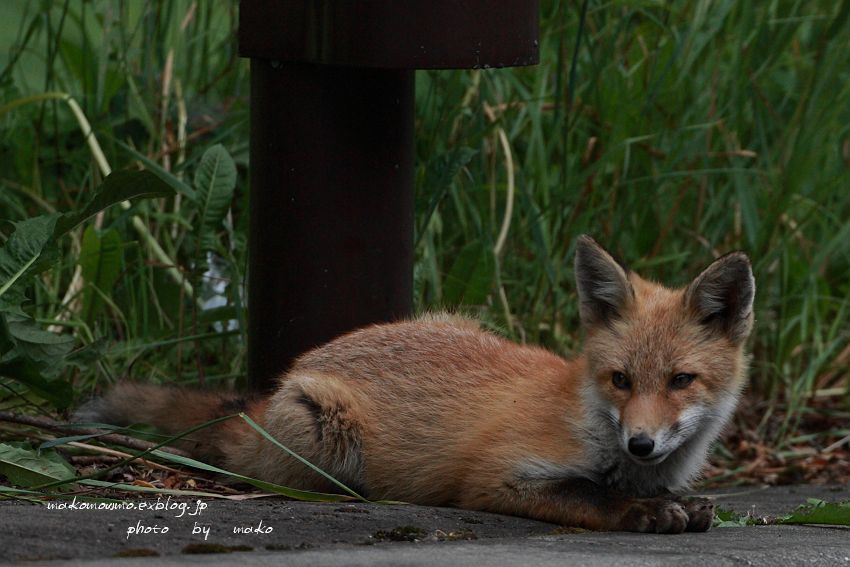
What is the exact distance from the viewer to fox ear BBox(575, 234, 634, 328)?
402cm

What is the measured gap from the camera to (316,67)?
4266mm

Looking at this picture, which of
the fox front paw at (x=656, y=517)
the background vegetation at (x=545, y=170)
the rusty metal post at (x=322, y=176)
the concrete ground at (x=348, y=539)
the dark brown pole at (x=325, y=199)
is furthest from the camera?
the background vegetation at (x=545, y=170)

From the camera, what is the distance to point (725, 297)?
3.94 meters

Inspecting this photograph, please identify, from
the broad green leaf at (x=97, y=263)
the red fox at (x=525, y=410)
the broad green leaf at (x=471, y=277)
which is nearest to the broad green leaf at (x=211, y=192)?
the broad green leaf at (x=97, y=263)

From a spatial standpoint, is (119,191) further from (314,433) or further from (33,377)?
(314,433)

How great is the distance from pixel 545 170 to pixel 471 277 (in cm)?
72

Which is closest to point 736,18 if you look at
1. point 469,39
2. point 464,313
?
point 464,313

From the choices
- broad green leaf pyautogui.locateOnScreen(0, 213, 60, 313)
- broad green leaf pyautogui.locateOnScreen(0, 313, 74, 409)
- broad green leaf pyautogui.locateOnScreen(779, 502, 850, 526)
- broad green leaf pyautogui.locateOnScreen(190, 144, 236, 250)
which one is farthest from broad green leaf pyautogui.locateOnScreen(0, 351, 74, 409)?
broad green leaf pyautogui.locateOnScreen(779, 502, 850, 526)

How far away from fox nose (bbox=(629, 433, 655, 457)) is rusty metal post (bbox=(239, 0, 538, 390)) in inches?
51.0

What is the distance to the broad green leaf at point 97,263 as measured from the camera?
5.03m

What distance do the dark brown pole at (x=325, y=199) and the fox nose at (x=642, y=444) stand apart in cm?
130

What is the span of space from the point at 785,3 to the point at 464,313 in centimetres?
260

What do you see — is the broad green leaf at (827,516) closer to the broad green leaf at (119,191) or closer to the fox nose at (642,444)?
the fox nose at (642,444)

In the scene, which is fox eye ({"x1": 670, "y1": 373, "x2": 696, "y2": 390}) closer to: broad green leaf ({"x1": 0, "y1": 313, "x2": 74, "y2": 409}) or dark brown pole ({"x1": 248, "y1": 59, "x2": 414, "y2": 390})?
dark brown pole ({"x1": 248, "y1": 59, "x2": 414, "y2": 390})
